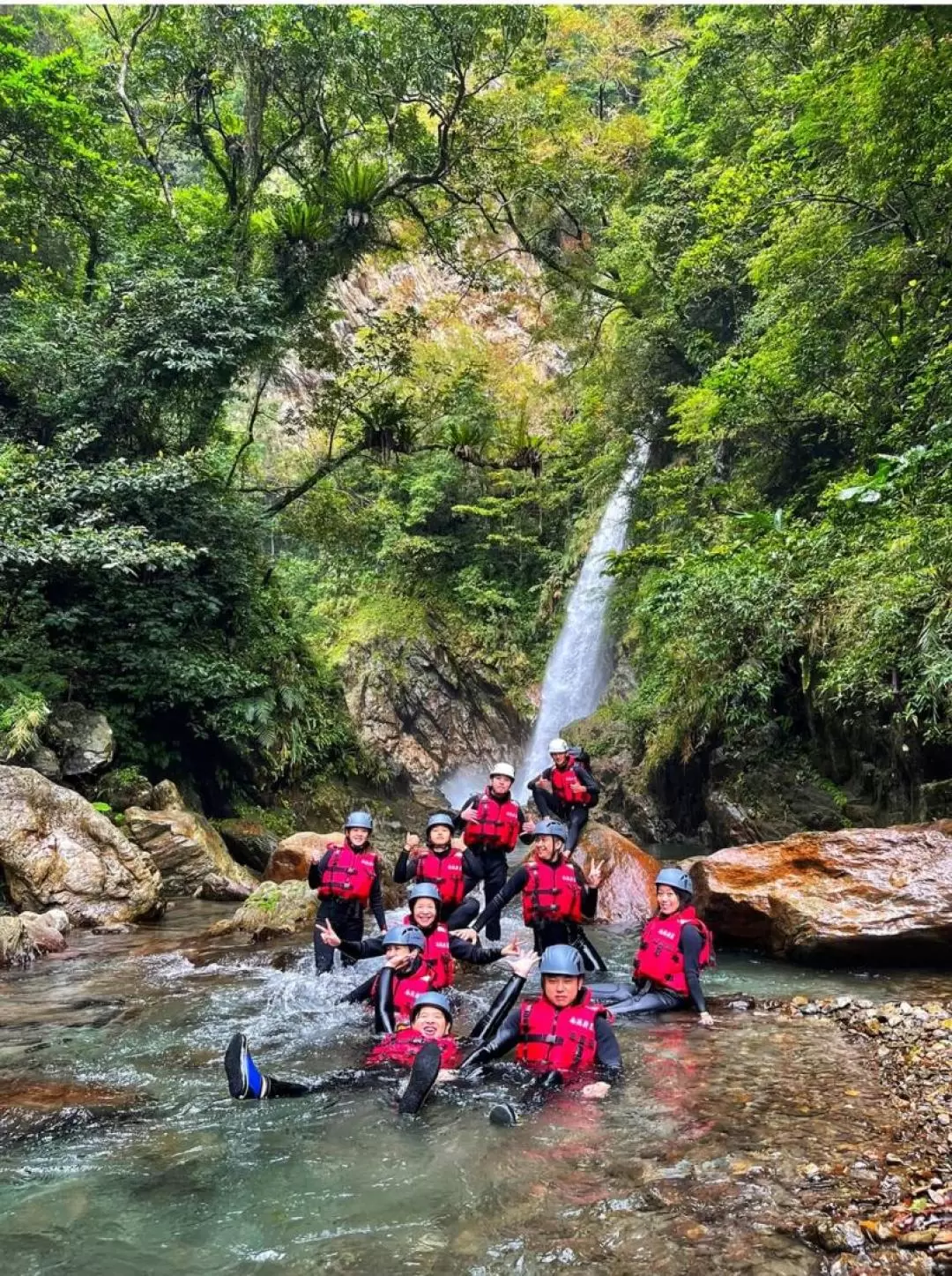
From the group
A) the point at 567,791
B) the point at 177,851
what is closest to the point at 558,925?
the point at 567,791

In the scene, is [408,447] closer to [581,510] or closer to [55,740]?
[581,510]

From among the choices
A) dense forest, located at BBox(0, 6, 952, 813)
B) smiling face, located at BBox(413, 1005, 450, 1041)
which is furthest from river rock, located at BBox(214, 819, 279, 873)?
smiling face, located at BBox(413, 1005, 450, 1041)

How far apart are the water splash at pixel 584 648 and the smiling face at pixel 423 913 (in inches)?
584

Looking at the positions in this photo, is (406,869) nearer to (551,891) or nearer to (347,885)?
(347,885)

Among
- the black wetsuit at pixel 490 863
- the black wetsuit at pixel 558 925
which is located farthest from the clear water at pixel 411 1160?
the black wetsuit at pixel 490 863

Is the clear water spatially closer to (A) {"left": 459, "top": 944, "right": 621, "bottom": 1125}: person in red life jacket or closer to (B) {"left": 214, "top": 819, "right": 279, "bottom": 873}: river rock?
(A) {"left": 459, "top": 944, "right": 621, "bottom": 1125}: person in red life jacket

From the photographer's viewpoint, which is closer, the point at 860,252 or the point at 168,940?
the point at 168,940

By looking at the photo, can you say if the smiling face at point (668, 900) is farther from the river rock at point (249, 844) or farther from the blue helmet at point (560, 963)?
the river rock at point (249, 844)

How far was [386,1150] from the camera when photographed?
3.90m

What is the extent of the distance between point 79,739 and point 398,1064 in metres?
8.19

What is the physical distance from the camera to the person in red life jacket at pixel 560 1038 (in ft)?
15.1

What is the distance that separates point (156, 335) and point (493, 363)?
16.6m

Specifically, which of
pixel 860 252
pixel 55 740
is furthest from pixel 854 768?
pixel 55 740

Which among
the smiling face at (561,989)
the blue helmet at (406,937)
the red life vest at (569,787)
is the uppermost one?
the red life vest at (569,787)
